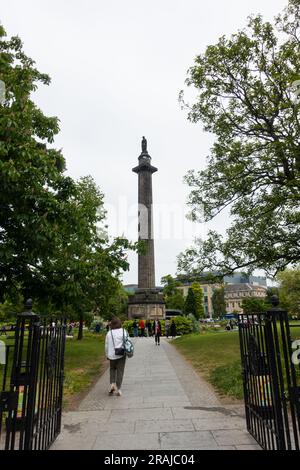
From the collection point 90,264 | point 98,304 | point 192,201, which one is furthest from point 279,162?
point 98,304

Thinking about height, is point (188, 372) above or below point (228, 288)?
below

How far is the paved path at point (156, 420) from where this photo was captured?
479 cm

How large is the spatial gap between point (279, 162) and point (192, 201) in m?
4.24

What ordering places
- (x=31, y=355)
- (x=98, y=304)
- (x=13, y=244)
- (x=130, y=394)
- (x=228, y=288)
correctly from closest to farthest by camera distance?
(x=31, y=355)
(x=130, y=394)
(x=13, y=244)
(x=98, y=304)
(x=228, y=288)

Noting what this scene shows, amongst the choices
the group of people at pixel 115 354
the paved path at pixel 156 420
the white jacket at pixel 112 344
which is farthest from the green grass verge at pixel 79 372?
the white jacket at pixel 112 344

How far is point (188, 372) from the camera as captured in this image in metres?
11.7

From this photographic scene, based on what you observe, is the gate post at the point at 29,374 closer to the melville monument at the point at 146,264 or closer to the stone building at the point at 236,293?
the melville monument at the point at 146,264

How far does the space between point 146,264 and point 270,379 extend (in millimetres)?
34604

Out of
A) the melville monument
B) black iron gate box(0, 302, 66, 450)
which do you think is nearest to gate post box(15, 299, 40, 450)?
black iron gate box(0, 302, 66, 450)

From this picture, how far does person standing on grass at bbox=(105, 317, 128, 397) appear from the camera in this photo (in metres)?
8.21

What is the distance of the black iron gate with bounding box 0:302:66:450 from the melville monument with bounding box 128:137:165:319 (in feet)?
101

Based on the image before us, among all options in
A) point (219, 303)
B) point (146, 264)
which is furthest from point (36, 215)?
point (219, 303)

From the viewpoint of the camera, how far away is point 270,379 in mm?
4270

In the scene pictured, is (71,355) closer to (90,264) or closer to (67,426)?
(90,264)
